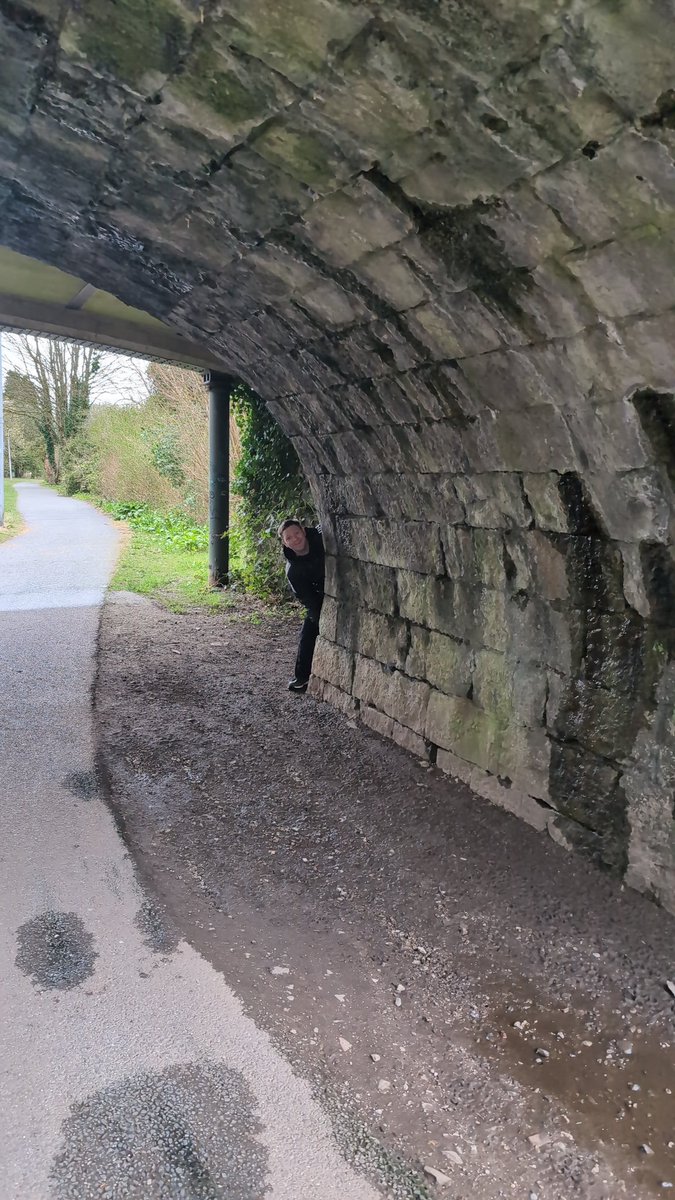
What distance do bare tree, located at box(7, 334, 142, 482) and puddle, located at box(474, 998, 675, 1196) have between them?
29477 millimetres

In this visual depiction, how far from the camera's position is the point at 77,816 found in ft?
12.9

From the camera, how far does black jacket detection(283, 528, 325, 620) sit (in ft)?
20.6

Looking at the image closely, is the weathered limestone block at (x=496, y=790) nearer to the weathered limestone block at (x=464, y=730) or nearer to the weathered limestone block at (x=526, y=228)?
the weathered limestone block at (x=464, y=730)

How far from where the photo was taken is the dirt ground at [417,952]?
2.10 meters

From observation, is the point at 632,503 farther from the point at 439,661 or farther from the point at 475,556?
the point at 439,661

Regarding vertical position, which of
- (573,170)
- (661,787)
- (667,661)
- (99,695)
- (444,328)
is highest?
(573,170)

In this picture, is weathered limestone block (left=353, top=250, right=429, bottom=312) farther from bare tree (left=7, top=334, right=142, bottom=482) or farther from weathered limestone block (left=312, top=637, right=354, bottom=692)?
bare tree (left=7, top=334, right=142, bottom=482)

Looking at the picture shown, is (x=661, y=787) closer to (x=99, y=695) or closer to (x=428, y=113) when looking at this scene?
(x=428, y=113)

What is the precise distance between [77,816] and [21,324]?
651cm

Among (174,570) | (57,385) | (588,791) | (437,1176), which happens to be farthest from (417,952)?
(57,385)

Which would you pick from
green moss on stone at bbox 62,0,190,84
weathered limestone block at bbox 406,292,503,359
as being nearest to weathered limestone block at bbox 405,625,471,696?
weathered limestone block at bbox 406,292,503,359

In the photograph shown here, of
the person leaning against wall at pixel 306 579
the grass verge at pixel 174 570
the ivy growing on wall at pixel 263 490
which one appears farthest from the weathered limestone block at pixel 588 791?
the grass verge at pixel 174 570

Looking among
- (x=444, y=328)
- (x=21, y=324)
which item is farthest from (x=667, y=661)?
(x=21, y=324)

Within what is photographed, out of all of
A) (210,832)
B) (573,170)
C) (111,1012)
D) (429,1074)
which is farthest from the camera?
(210,832)
